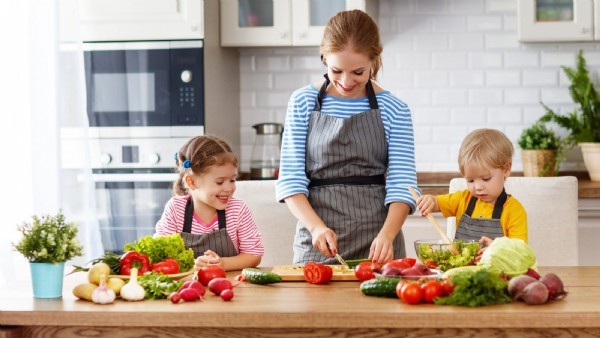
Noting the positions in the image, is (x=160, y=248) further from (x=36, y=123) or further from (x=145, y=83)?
(x=145, y=83)

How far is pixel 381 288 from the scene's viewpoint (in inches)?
82.5

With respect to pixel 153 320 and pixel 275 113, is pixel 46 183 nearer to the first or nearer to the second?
pixel 275 113

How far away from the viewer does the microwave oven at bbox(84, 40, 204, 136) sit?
4.32m

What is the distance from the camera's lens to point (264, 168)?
15.6ft

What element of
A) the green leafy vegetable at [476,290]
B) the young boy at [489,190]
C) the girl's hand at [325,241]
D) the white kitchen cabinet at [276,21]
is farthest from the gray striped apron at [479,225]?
the white kitchen cabinet at [276,21]

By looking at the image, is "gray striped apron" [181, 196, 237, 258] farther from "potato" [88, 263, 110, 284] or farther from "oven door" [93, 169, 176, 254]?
"oven door" [93, 169, 176, 254]

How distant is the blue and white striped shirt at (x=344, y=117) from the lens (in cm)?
281

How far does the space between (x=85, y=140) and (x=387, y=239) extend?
1.98m

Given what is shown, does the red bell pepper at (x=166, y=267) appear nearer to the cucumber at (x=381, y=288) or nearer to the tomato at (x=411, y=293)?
the cucumber at (x=381, y=288)

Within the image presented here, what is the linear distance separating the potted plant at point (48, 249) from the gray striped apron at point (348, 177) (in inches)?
37.0

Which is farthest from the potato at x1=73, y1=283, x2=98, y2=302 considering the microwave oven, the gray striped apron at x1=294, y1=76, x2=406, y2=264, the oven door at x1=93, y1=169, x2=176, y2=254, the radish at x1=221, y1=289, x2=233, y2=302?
the microwave oven

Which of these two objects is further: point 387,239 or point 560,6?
point 560,6

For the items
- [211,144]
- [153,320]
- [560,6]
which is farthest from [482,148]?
[560,6]

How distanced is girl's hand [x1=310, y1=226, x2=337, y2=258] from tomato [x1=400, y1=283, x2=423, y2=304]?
55 centimetres
